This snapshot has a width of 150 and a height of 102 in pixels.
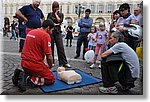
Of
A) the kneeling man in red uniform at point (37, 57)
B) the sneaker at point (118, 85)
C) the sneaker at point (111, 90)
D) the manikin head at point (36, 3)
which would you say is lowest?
the sneaker at point (111, 90)

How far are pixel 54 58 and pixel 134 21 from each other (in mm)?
706

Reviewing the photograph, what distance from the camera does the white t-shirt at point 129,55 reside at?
218 centimetres

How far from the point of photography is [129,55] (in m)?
2.19

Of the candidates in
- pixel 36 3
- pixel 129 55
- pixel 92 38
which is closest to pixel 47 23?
pixel 36 3

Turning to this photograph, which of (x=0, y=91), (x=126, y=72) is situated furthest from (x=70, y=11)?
(x=0, y=91)

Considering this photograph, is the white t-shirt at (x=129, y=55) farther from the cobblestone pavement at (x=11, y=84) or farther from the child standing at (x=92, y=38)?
the child standing at (x=92, y=38)

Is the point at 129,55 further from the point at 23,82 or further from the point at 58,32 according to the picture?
the point at 23,82

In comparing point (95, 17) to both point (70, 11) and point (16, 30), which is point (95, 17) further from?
point (16, 30)

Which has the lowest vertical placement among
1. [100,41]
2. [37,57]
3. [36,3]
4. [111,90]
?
[111,90]

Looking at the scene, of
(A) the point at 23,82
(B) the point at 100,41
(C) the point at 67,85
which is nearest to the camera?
(A) the point at 23,82

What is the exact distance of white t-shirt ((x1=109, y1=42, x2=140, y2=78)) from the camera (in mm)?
2178

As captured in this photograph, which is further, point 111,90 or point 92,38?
point 92,38

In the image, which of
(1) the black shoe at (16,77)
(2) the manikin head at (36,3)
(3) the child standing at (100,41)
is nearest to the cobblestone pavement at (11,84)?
(1) the black shoe at (16,77)

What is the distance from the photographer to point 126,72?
2229mm
